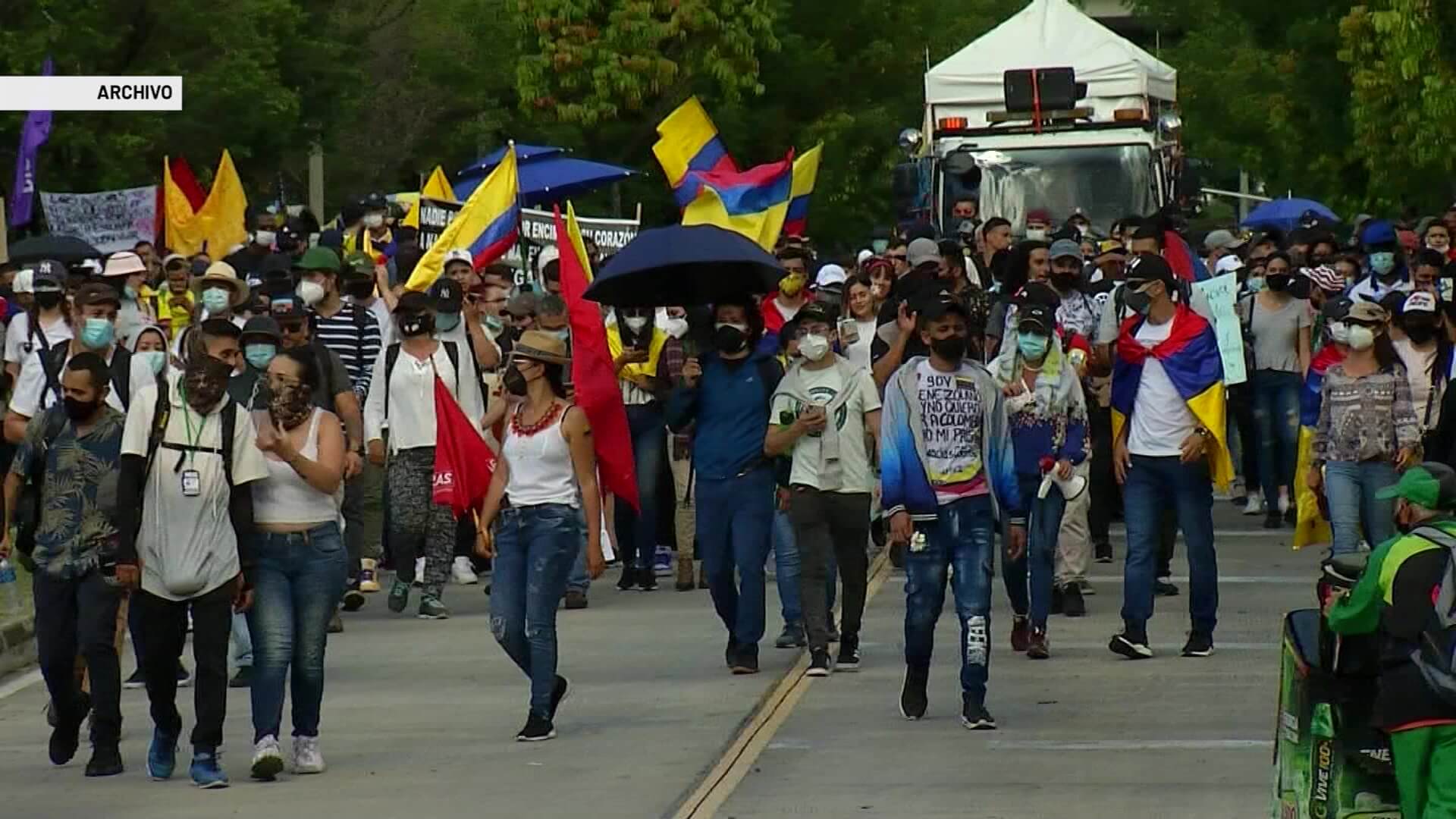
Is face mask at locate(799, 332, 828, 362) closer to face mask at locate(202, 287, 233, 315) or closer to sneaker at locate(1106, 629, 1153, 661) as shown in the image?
sneaker at locate(1106, 629, 1153, 661)

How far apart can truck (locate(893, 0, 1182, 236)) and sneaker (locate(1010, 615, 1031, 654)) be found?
1152 centimetres

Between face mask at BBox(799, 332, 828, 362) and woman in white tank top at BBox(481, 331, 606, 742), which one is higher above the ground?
face mask at BBox(799, 332, 828, 362)

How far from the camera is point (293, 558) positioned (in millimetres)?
11383

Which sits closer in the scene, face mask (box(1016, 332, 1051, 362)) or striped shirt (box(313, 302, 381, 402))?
face mask (box(1016, 332, 1051, 362))

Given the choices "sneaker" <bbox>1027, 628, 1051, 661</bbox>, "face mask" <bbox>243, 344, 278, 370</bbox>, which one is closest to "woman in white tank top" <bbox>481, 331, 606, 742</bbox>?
"face mask" <bbox>243, 344, 278, 370</bbox>

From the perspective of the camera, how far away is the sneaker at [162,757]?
37.9 ft

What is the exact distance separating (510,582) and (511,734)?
651 millimetres

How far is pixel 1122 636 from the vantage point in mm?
14391

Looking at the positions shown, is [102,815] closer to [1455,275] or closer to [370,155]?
[1455,275]

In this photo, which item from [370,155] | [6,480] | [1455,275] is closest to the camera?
[6,480]

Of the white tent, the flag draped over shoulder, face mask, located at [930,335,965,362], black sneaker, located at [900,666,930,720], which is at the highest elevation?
the white tent

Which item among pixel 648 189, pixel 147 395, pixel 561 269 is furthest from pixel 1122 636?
pixel 648 189

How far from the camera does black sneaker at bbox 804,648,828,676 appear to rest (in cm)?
1398

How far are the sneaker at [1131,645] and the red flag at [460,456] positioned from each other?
119 inches
